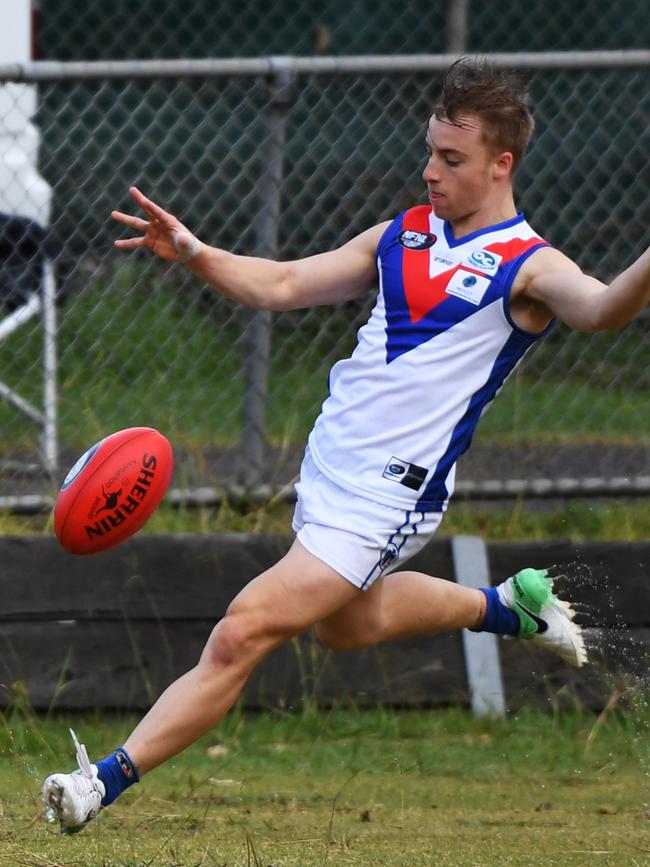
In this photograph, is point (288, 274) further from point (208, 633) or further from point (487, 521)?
point (487, 521)

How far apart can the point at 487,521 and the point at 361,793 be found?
5.13 ft

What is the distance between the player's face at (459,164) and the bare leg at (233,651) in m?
1.05

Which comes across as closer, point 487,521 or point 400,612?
point 400,612

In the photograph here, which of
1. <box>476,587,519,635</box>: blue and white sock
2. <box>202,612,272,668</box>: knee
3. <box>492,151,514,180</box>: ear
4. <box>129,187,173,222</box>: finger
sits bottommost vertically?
<box>202,612,272,668</box>: knee

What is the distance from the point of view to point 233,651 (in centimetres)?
418

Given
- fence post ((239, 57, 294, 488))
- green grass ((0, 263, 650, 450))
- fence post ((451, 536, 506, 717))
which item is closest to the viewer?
fence post ((451, 536, 506, 717))

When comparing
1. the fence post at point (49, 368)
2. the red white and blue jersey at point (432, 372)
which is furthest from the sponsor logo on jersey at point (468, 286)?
the fence post at point (49, 368)

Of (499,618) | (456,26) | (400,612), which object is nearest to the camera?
(400,612)

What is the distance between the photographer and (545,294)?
419 cm

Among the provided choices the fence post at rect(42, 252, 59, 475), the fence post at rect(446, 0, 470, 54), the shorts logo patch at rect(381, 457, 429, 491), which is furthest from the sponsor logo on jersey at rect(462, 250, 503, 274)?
the fence post at rect(446, 0, 470, 54)

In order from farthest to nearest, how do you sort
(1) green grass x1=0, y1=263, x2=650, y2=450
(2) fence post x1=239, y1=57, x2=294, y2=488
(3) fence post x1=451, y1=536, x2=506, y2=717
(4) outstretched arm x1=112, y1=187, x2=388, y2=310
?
(1) green grass x1=0, y1=263, x2=650, y2=450 < (2) fence post x1=239, y1=57, x2=294, y2=488 < (3) fence post x1=451, y1=536, x2=506, y2=717 < (4) outstretched arm x1=112, y1=187, x2=388, y2=310

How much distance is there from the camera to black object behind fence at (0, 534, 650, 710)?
5770 millimetres

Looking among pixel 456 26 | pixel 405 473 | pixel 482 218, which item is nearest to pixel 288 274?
pixel 482 218

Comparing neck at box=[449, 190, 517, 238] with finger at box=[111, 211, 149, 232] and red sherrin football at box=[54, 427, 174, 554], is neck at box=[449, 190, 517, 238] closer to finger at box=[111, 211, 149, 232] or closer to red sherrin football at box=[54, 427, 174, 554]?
finger at box=[111, 211, 149, 232]
